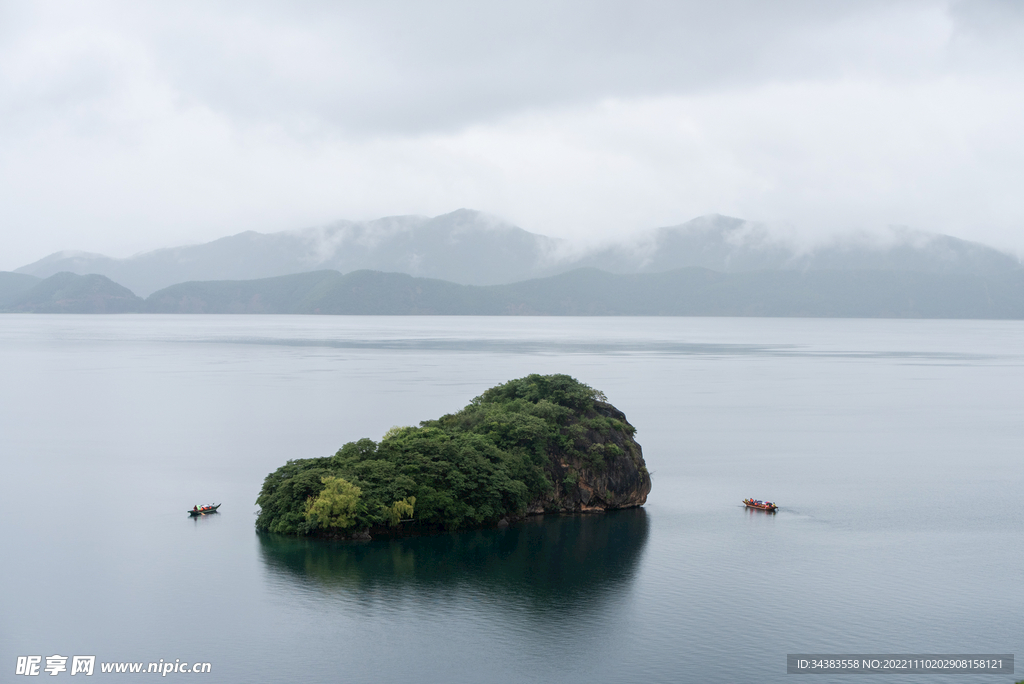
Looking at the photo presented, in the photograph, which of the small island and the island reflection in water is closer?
the island reflection in water

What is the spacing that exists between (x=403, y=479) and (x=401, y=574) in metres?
6.08

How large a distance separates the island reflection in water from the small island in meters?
1.16

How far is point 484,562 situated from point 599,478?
40.2 ft

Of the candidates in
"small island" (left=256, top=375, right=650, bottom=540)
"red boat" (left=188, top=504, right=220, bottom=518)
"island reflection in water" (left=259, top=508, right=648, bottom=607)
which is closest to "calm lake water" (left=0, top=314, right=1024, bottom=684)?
"island reflection in water" (left=259, top=508, right=648, bottom=607)

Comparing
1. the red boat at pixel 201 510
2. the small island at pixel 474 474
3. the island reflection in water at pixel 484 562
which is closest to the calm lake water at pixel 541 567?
the island reflection in water at pixel 484 562

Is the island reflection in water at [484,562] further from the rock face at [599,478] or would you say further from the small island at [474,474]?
the rock face at [599,478]

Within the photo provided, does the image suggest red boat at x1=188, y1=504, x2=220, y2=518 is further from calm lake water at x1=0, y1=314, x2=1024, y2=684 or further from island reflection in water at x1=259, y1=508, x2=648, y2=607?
island reflection in water at x1=259, y1=508, x2=648, y2=607

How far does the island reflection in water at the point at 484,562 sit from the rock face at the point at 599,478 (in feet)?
7.87

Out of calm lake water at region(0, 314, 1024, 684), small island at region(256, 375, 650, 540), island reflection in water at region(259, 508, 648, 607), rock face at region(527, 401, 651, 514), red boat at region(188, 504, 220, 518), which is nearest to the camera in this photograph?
calm lake water at region(0, 314, 1024, 684)

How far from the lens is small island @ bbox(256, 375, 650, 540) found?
49.4 m

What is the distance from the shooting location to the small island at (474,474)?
162ft

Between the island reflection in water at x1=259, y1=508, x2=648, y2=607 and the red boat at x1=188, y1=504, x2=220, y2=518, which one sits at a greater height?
the red boat at x1=188, y1=504, x2=220, y2=518

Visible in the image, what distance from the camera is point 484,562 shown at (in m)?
47.5

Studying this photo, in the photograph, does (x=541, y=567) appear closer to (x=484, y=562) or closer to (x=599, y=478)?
(x=484, y=562)
